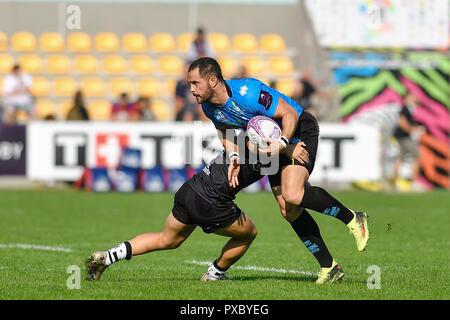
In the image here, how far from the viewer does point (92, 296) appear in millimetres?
6773

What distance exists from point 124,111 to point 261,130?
14515 mm

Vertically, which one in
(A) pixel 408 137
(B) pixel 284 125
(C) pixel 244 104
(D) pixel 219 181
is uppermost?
(C) pixel 244 104

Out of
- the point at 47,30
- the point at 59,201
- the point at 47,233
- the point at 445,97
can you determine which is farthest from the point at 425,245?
the point at 47,30

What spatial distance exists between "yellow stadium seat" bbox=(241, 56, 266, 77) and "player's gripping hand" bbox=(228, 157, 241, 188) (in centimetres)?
1899

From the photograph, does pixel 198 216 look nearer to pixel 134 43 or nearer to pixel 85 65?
pixel 85 65

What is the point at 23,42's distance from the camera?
26625mm

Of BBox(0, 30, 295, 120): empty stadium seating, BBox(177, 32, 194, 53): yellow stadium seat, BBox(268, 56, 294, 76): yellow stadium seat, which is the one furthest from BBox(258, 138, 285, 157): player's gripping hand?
BBox(177, 32, 194, 53): yellow stadium seat

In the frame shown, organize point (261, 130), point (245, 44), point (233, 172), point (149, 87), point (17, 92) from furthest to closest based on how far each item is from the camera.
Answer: point (245, 44), point (149, 87), point (17, 92), point (233, 172), point (261, 130)

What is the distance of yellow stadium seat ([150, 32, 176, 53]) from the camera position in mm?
27156

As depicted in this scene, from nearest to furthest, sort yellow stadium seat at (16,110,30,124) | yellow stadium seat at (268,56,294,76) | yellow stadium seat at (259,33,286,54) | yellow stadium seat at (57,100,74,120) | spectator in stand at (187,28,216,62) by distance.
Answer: spectator in stand at (187,28,216,62), yellow stadium seat at (16,110,30,124), yellow stadium seat at (57,100,74,120), yellow stadium seat at (268,56,294,76), yellow stadium seat at (259,33,286,54)

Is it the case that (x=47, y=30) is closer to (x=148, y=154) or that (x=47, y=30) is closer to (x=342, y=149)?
(x=148, y=154)

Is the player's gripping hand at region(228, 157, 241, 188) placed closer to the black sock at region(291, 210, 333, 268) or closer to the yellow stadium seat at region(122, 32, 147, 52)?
the black sock at region(291, 210, 333, 268)

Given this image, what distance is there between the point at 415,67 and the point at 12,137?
419 inches

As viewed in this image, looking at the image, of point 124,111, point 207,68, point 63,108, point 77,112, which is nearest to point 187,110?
point 124,111
